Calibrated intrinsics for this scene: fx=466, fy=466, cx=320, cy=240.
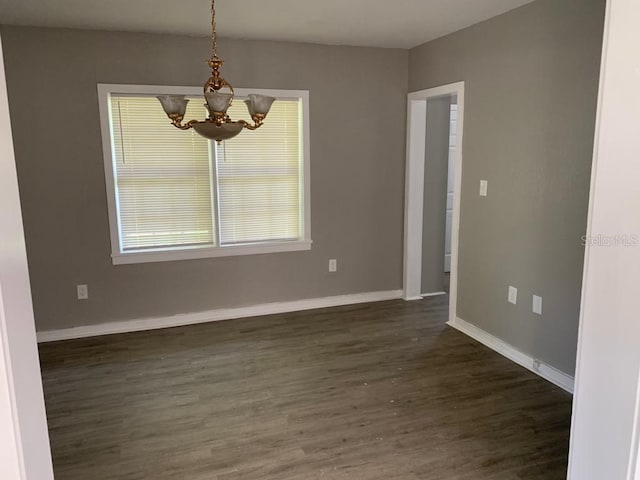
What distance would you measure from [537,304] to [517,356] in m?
0.45

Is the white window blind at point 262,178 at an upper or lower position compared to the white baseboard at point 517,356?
upper

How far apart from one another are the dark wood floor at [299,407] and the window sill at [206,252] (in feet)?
2.07

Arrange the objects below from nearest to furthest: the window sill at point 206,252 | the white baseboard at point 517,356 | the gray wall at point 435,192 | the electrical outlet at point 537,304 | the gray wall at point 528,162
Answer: the gray wall at point 528,162
the white baseboard at point 517,356
the electrical outlet at point 537,304
the window sill at point 206,252
the gray wall at point 435,192

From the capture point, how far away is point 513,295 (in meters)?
3.43

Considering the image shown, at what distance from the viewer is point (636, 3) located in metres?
1.31

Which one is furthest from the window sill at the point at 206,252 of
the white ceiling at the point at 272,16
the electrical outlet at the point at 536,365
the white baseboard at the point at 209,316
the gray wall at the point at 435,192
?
the electrical outlet at the point at 536,365

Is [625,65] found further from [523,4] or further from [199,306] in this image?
[199,306]

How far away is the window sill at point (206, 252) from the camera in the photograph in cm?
394

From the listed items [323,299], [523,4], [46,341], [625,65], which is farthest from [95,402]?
[523,4]

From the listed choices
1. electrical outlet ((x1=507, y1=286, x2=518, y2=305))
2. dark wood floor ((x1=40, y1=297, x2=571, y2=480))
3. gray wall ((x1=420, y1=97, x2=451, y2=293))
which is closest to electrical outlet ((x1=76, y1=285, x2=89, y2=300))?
dark wood floor ((x1=40, y1=297, x2=571, y2=480))

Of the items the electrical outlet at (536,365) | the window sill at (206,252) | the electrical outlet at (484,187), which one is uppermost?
the electrical outlet at (484,187)

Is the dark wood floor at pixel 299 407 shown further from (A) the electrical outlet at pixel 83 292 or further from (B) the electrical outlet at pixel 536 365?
(A) the electrical outlet at pixel 83 292

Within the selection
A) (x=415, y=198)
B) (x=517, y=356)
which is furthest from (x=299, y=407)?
(x=415, y=198)

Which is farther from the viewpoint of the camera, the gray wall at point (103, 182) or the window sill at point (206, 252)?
the window sill at point (206, 252)
